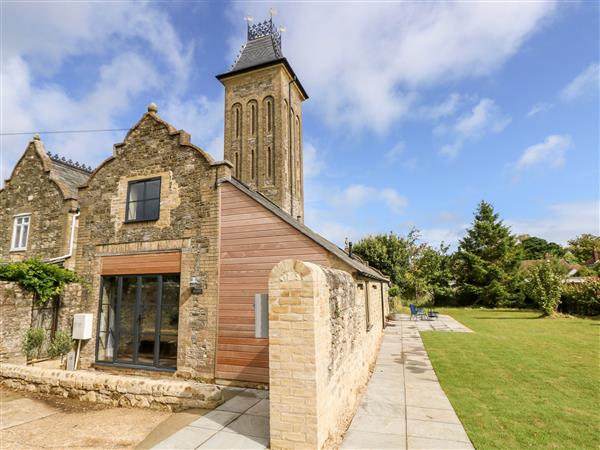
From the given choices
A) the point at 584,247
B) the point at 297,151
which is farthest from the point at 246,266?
the point at 584,247

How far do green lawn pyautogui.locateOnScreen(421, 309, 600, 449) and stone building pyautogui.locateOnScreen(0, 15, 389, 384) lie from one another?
2796 millimetres

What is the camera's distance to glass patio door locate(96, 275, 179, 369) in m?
9.35

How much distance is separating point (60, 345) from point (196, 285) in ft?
16.4

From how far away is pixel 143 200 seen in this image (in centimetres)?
1018

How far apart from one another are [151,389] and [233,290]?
2950 mm

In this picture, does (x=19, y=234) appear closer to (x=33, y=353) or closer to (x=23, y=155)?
(x=23, y=155)

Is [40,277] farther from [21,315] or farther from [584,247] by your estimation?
[584,247]

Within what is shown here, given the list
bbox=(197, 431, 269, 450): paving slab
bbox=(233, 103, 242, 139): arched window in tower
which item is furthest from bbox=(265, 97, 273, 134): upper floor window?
bbox=(197, 431, 269, 450): paving slab

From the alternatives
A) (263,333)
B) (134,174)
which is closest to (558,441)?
(263,333)

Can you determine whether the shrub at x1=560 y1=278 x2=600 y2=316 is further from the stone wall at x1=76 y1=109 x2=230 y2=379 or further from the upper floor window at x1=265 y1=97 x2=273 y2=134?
the stone wall at x1=76 y1=109 x2=230 y2=379

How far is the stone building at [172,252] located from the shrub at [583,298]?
21.0 metres

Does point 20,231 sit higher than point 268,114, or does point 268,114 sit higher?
point 268,114

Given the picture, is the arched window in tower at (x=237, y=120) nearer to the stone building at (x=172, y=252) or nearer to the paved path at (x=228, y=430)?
the stone building at (x=172, y=252)

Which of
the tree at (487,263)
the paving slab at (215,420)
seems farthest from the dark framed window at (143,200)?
the tree at (487,263)
